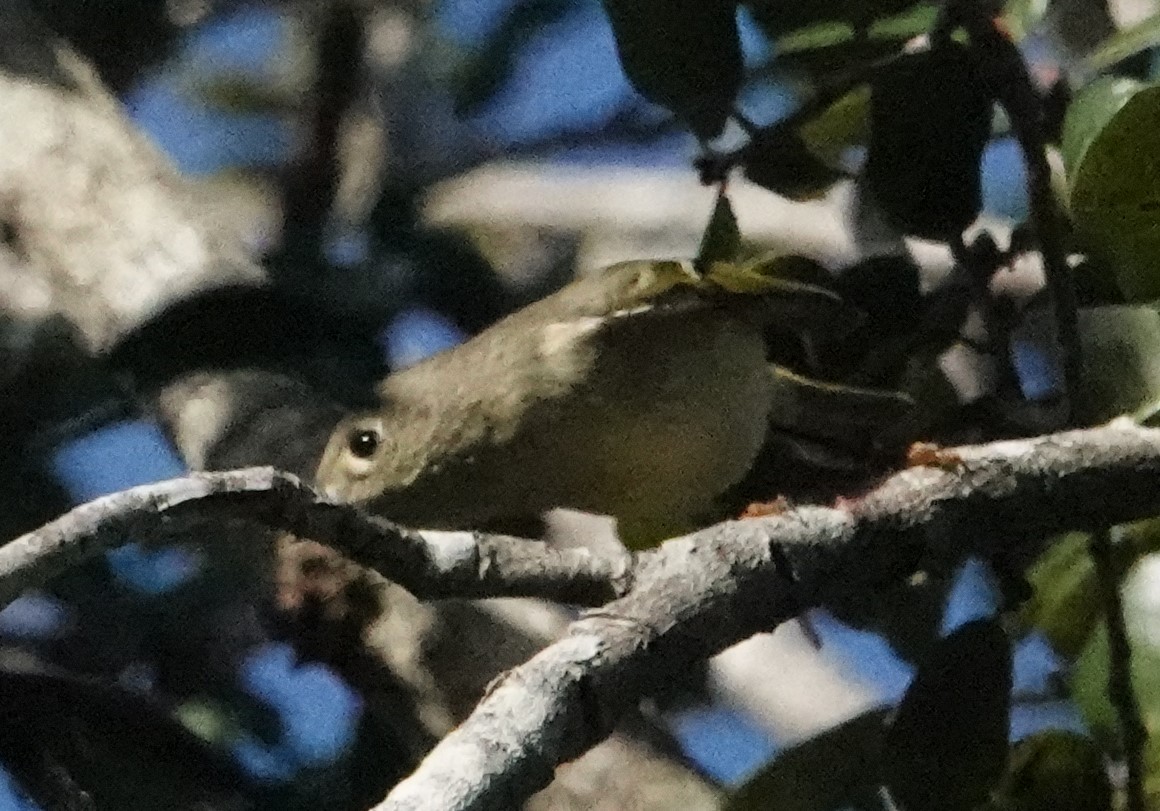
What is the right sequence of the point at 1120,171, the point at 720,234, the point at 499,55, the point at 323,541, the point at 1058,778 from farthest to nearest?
1. the point at 499,55
2. the point at 720,234
3. the point at 1058,778
4. the point at 1120,171
5. the point at 323,541

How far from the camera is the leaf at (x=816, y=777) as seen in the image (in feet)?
2.85

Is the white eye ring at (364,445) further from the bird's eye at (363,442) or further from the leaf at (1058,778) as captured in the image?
the leaf at (1058,778)

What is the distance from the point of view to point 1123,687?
75 centimetres

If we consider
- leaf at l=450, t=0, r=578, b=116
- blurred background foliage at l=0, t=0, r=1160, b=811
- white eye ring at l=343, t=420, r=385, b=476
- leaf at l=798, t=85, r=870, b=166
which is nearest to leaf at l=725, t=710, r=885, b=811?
blurred background foliage at l=0, t=0, r=1160, b=811

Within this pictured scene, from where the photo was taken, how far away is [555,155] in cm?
181

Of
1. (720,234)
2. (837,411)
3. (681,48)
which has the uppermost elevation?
(681,48)

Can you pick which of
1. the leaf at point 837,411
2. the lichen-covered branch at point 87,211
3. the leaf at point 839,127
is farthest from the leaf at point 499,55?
the leaf at point 837,411

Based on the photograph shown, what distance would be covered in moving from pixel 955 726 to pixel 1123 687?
0.09 metres

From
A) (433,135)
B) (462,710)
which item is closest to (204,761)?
(462,710)

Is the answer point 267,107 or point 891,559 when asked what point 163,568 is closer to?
point 267,107

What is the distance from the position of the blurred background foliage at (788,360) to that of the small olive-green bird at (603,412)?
0.06 m

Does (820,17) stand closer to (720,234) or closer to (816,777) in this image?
(720,234)

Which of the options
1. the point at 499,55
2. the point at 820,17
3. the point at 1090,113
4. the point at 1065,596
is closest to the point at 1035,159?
the point at 1090,113

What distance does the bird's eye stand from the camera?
907mm
